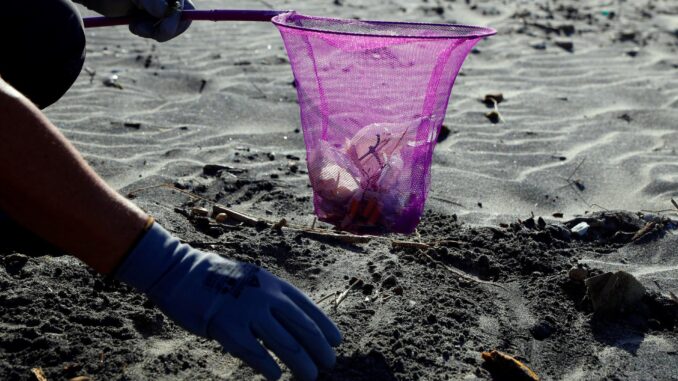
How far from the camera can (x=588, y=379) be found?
229 centimetres

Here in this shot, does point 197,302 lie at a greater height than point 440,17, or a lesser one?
greater

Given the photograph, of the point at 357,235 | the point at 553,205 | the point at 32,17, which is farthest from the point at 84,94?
the point at 553,205

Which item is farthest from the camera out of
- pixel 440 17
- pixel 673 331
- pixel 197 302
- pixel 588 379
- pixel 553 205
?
pixel 440 17

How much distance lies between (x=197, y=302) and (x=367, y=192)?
1005 millimetres

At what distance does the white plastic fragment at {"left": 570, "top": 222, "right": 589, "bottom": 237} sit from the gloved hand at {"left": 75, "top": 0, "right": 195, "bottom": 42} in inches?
65.2

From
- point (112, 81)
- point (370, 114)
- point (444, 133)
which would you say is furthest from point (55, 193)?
point (112, 81)

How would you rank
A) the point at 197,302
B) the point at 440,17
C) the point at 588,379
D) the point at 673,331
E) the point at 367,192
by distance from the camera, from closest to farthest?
the point at 197,302, the point at 588,379, the point at 673,331, the point at 367,192, the point at 440,17

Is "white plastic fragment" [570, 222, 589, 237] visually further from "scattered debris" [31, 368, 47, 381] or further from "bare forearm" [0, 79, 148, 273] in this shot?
"scattered debris" [31, 368, 47, 381]

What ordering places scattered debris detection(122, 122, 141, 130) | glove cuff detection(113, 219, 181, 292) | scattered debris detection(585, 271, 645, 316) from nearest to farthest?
glove cuff detection(113, 219, 181, 292), scattered debris detection(585, 271, 645, 316), scattered debris detection(122, 122, 141, 130)

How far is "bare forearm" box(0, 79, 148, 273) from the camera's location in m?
1.77

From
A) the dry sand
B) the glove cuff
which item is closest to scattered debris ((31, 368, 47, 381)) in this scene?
the dry sand

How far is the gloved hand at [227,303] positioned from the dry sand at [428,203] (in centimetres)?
29

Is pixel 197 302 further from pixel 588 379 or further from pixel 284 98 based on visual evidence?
pixel 284 98

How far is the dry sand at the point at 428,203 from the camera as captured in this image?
2.32m
